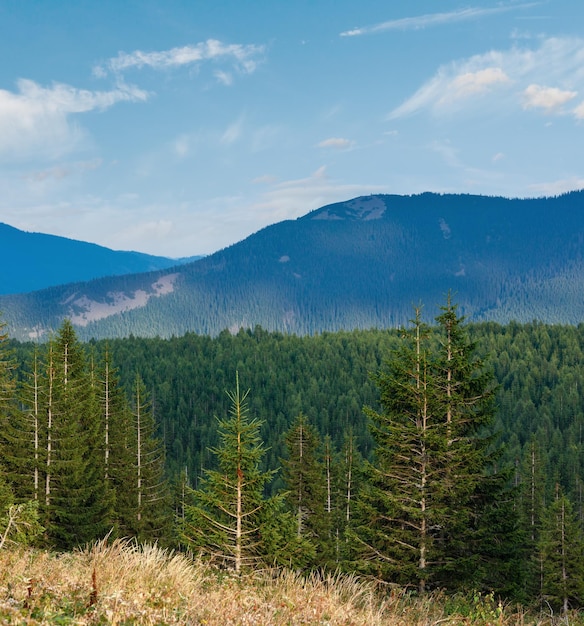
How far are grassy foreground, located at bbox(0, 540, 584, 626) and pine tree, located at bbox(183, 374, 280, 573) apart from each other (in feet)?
20.9

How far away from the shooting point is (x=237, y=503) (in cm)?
1584

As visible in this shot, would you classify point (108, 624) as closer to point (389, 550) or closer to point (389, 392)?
point (389, 550)

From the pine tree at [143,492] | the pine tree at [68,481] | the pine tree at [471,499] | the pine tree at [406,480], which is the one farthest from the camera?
the pine tree at [143,492]

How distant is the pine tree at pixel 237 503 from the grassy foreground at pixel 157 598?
20.9 ft

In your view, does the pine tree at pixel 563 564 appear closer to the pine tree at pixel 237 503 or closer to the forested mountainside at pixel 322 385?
the pine tree at pixel 237 503

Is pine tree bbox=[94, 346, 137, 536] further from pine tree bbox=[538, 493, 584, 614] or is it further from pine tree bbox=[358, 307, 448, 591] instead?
pine tree bbox=[538, 493, 584, 614]

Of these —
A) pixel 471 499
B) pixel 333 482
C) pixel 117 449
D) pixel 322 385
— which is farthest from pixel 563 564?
pixel 322 385

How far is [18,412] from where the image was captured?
2681 centimetres

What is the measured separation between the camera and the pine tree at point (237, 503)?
15648 mm

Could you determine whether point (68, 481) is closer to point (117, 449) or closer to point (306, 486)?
point (117, 449)

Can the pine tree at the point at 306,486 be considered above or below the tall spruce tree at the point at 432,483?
below

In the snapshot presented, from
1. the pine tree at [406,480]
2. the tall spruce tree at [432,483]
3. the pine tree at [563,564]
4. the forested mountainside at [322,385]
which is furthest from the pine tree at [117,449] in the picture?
the forested mountainside at [322,385]

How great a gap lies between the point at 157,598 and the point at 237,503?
8.96 metres

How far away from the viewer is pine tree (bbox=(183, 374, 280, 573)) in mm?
15648
